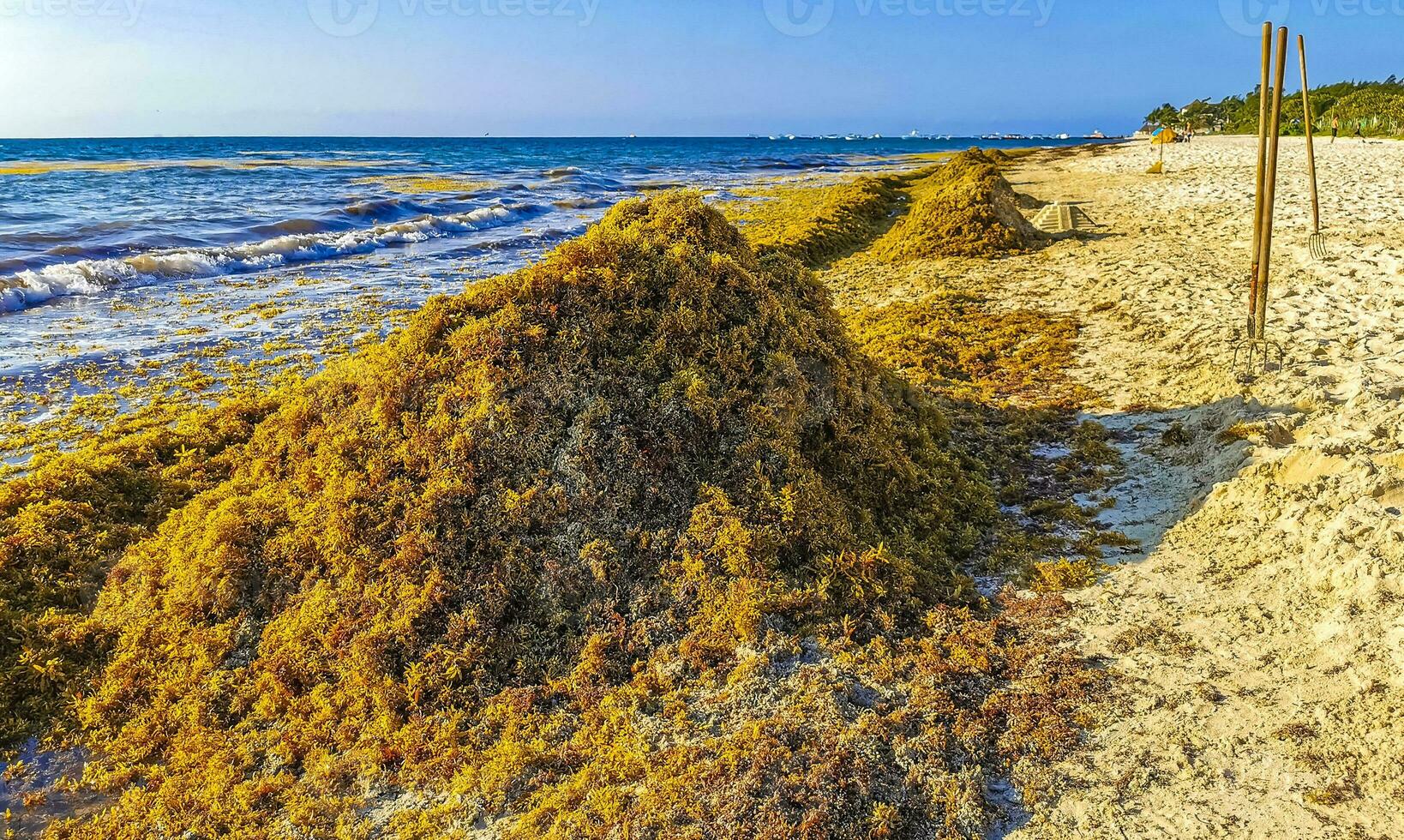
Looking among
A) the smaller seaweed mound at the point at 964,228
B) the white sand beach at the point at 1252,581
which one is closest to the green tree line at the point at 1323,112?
the smaller seaweed mound at the point at 964,228

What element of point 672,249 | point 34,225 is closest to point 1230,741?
point 672,249

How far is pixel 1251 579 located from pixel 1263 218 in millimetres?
3704

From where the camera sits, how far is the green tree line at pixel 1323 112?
3394 centimetres

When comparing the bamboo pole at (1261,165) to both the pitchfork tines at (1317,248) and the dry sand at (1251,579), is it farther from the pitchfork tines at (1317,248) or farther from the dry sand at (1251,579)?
the pitchfork tines at (1317,248)

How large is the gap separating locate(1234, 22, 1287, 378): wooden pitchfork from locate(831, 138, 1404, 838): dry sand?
0.19 m

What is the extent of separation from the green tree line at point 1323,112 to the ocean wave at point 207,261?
67.0ft

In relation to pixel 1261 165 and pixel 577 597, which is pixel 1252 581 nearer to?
pixel 577 597

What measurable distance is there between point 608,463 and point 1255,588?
10.9 feet

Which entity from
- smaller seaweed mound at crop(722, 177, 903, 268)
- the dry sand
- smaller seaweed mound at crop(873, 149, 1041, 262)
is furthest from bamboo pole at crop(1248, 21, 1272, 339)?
smaller seaweed mound at crop(873, 149, 1041, 262)

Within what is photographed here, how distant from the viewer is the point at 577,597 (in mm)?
3725

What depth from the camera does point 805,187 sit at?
30.7 metres

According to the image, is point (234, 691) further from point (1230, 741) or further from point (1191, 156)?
point (1191, 156)

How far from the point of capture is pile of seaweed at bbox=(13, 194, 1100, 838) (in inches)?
116

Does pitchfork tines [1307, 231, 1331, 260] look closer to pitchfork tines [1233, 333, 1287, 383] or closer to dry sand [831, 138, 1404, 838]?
dry sand [831, 138, 1404, 838]
